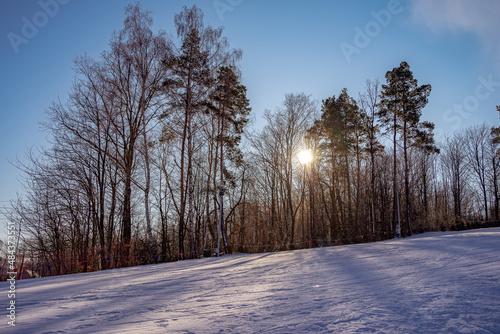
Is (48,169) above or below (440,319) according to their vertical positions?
above

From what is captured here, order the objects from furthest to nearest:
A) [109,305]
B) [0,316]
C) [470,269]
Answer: [470,269] < [109,305] < [0,316]

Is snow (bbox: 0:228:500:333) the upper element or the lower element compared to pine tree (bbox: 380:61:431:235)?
lower

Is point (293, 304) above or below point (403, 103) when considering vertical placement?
below

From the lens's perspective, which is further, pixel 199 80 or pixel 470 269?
pixel 199 80

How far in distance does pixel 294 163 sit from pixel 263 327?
25.0 m

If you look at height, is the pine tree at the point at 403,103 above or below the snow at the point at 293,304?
above

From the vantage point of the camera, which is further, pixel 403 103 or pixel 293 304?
pixel 403 103

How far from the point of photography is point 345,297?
469 centimetres

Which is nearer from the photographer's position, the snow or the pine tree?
the snow

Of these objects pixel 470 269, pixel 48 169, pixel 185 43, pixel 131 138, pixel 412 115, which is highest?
pixel 185 43

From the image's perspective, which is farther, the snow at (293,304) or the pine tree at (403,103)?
the pine tree at (403,103)

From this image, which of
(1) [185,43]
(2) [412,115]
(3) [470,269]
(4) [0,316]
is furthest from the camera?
(2) [412,115]

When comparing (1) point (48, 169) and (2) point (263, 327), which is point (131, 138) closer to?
(1) point (48, 169)

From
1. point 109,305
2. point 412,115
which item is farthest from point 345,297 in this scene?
point 412,115
